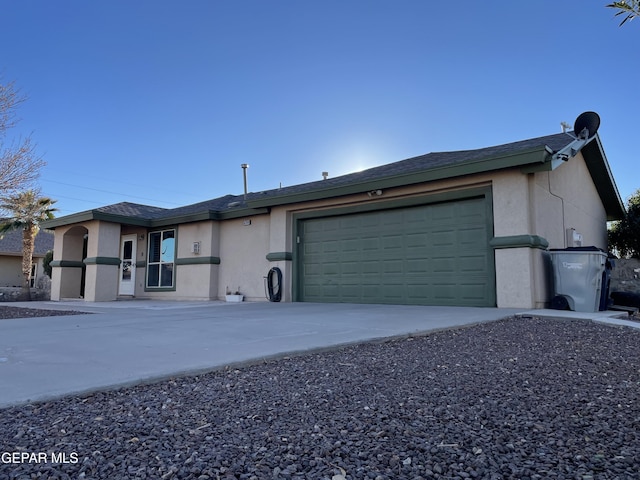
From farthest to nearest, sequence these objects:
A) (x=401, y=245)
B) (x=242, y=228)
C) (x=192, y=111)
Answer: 1. (x=192, y=111)
2. (x=242, y=228)
3. (x=401, y=245)

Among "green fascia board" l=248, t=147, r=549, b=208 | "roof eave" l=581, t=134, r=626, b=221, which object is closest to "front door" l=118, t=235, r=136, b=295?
"green fascia board" l=248, t=147, r=549, b=208

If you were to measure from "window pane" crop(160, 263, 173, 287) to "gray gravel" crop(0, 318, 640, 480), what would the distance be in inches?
437

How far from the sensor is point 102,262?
→ 12.9m

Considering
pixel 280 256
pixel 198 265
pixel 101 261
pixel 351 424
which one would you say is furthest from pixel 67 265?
pixel 351 424

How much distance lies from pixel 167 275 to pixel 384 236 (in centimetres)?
772

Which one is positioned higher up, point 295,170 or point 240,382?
point 295,170

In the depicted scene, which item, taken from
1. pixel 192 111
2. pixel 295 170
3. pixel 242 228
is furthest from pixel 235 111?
pixel 295 170

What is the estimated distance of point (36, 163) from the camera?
1064 cm

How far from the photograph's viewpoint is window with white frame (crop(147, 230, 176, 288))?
1390 centimetres

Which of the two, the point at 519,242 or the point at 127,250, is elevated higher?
the point at 127,250

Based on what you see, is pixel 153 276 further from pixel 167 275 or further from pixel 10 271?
pixel 10 271

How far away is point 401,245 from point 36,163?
29.8 ft

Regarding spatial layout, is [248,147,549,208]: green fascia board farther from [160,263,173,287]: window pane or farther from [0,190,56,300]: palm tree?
[0,190,56,300]: palm tree

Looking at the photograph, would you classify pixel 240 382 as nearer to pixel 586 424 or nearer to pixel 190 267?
pixel 586 424
